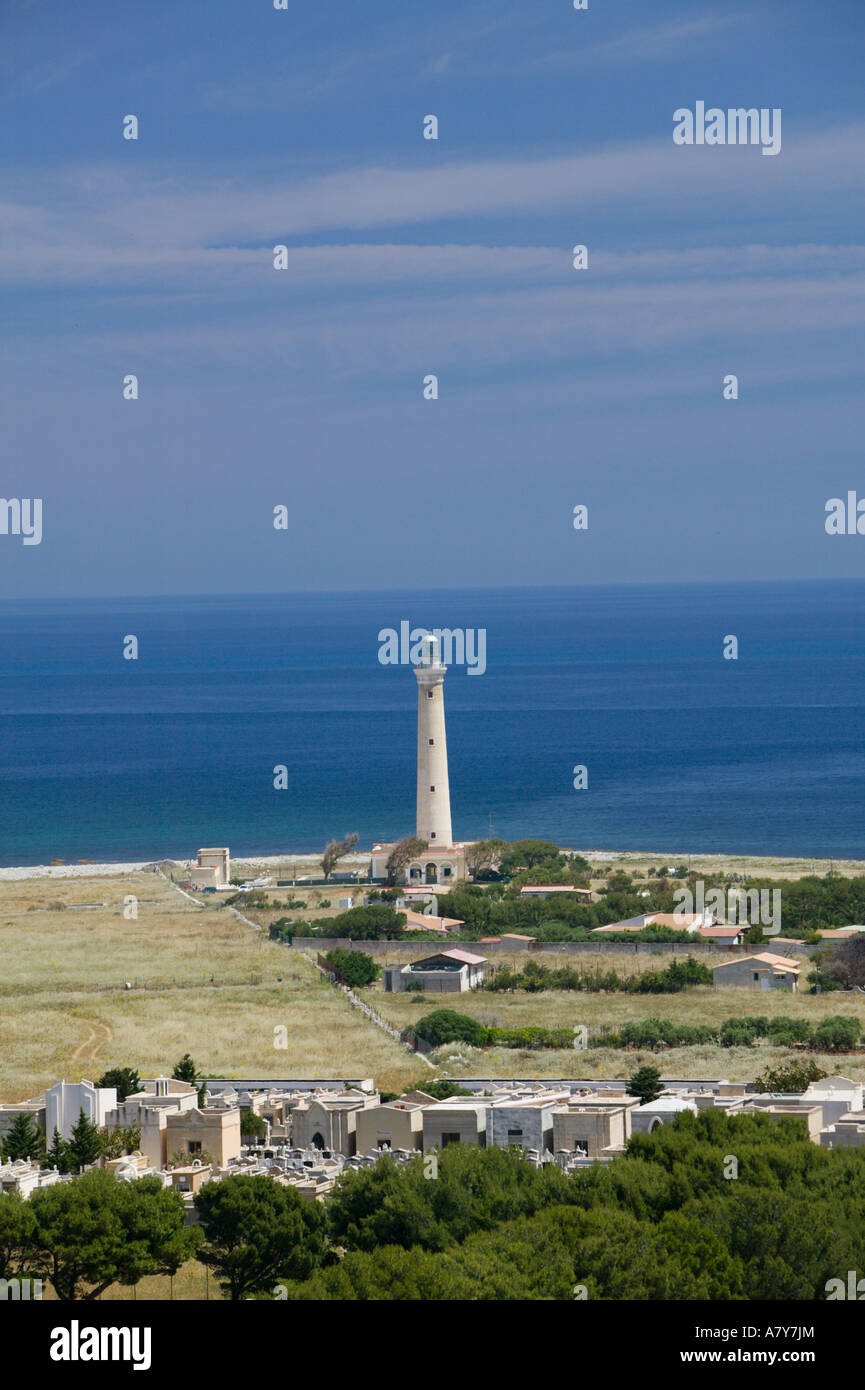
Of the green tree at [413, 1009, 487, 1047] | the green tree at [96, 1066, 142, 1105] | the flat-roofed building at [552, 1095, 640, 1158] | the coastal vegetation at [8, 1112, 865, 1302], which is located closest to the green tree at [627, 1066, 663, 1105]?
the flat-roofed building at [552, 1095, 640, 1158]

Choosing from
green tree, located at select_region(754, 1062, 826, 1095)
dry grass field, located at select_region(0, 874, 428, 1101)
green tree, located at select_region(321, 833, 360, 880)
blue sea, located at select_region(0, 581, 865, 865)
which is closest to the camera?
green tree, located at select_region(754, 1062, 826, 1095)

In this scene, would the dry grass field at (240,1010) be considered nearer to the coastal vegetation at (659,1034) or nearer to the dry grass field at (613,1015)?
the dry grass field at (613,1015)

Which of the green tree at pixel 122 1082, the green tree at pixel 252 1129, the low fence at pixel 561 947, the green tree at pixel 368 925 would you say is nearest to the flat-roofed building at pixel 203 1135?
the green tree at pixel 252 1129

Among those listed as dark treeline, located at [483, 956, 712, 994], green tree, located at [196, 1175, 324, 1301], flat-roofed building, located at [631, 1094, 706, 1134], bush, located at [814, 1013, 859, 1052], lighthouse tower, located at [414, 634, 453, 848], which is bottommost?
green tree, located at [196, 1175, 324, 1301]

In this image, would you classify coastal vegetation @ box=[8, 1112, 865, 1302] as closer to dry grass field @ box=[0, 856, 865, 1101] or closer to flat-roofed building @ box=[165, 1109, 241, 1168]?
flat-roofed building @ box=[165, 1109, 241, 1168]

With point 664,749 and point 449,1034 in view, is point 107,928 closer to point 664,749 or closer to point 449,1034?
point 449,1034

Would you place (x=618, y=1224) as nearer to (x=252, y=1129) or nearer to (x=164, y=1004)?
(x=252, y=1129)
